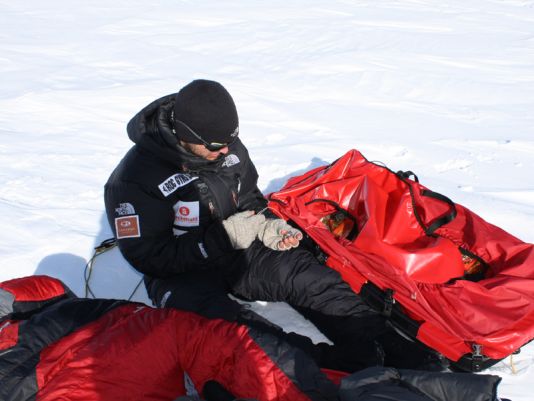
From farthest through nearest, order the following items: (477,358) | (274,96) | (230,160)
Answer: (274,96), (230,160), (477,358)

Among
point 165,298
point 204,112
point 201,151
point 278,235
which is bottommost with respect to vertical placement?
point 165,298

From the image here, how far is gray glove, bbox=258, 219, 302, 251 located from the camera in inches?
102

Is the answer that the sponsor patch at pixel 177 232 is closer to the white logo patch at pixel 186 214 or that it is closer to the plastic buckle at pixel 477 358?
the white logo patch at pixel 186 214

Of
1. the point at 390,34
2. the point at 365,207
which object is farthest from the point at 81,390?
the point at 390,34

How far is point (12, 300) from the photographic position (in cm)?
215

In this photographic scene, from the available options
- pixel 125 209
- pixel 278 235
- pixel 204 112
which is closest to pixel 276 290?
pixel 278 235

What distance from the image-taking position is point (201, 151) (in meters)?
2.47

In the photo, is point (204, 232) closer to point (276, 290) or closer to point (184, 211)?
point (184, 211)

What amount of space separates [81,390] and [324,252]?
4.20 feet

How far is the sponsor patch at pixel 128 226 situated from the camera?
Answer: 2.42 meters

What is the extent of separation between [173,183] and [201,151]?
0.18 m

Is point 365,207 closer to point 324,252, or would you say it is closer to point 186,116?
point 324,252

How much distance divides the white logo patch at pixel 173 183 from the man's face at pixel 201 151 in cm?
12

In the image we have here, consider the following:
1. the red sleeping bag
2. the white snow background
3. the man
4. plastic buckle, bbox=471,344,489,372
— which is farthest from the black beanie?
plastic buckle, bbox=471,344,489,372
